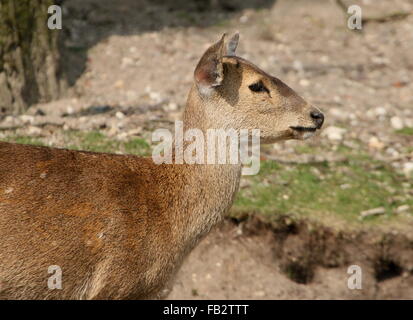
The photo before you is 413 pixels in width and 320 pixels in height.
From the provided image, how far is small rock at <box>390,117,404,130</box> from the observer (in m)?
7.90

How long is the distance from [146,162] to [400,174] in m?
3.28

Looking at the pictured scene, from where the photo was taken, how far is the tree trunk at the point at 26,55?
6.98 meters

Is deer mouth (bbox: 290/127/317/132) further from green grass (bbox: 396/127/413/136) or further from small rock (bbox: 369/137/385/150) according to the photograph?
green grass (bbox: 396/127/413/136)

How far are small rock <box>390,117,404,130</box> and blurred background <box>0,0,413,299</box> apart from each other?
0.06 feet

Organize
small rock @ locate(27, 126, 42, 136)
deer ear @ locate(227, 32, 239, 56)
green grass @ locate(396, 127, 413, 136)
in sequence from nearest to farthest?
1. deer ear @ locate(227, 32, 239, 56)
2. small rock @ locate(27, 126, 42, 136)
3. green grass @ locate(396, 127, 413, 136)

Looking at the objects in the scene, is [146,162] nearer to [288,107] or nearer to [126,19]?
[288,107]

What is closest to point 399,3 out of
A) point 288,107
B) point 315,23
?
point 315,23

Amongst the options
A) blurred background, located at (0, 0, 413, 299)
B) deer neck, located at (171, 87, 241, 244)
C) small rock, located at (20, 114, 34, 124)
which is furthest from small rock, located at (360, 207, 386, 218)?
small rock, located at (20, 114, 34, 124)

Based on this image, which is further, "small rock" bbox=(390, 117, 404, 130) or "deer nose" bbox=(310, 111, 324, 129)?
"small rock" bbox=(390, 117, 404, 130)

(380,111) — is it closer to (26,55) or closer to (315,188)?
(315,188)

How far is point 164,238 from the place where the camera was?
420cm

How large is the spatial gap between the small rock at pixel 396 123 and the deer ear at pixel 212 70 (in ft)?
13.5

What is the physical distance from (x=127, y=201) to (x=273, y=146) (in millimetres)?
3239

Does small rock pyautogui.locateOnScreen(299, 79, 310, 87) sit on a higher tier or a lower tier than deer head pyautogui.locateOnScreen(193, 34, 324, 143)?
lower
